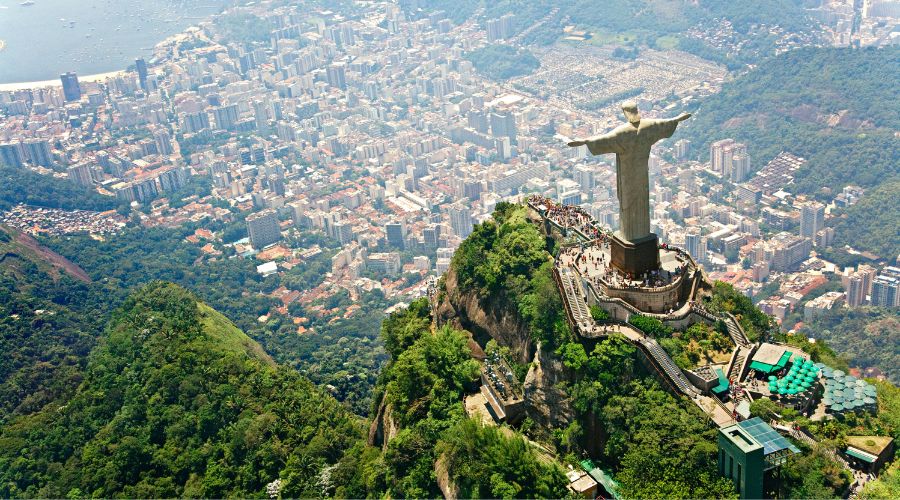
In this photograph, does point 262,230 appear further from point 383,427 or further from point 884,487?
point 884,487

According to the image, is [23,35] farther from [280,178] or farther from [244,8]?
[280,178]

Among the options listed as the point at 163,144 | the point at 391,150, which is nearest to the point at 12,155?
the point at 163,144

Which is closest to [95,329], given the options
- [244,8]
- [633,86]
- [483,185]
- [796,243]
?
[483,185]

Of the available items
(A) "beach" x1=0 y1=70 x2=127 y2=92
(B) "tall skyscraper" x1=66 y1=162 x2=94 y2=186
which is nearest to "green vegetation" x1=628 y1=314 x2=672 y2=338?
(B) "tall skyscraper" x1=66 y1=162 x2=94 y2=186

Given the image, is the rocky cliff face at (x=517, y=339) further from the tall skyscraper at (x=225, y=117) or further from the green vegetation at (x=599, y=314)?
the tall skyscraper at (x=225, y=117)

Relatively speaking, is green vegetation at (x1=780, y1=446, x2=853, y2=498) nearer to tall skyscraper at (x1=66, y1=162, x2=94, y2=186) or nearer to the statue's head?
the statue's head

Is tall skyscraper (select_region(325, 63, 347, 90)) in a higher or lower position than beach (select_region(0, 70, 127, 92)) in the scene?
lower
